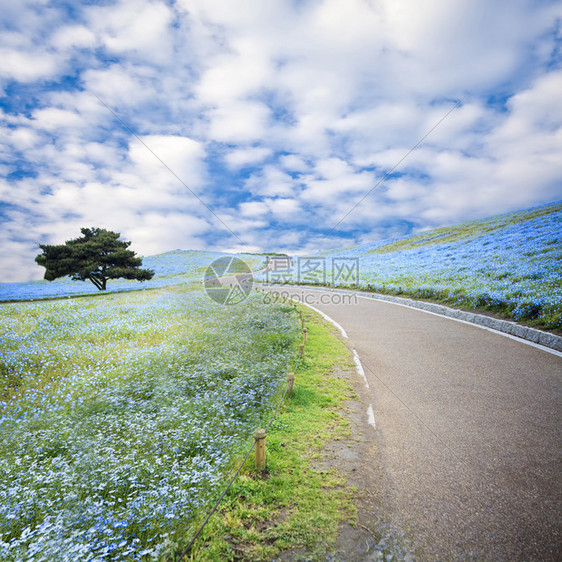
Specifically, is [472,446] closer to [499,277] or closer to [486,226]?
[499,277]

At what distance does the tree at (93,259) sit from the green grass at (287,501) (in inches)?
1557

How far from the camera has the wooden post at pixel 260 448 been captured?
5.44 m

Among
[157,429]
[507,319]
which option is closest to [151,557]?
[157,429]

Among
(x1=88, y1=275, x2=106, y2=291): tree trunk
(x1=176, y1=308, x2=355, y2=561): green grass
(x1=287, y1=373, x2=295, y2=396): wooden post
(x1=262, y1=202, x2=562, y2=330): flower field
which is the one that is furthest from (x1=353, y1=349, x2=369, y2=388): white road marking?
(x1=88, y1=275, x2=106, y2=291): tree trunk

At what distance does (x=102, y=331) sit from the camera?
1554 centimetres

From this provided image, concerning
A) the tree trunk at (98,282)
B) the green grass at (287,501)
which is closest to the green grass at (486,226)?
the green grass at (287,501)

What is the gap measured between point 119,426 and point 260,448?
3.99 meters

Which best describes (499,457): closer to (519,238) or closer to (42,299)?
(519,238)

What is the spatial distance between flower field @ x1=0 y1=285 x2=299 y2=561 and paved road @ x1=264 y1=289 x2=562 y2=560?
10.5ft

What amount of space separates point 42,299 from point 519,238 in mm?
48700

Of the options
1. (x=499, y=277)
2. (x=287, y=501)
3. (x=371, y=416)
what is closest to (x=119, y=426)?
(x=287, y=501)

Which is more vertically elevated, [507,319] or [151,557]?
[507,319]

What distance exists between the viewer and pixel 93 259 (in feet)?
129

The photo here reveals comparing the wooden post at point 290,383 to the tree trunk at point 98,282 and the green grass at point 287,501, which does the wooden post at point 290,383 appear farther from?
the tree trunk at point 98,282
